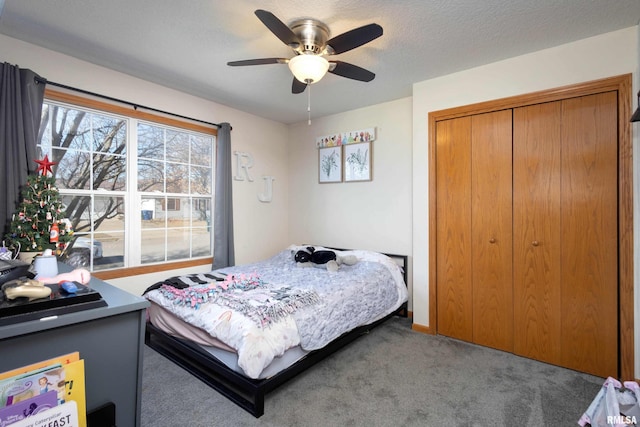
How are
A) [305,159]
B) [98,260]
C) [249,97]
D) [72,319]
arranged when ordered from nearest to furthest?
[72,319]
[98,260]
[249,97]
[305,159]

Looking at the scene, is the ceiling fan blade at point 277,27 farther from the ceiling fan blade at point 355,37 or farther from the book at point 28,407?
the book at point 28,407

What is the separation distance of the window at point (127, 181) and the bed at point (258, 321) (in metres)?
0.80

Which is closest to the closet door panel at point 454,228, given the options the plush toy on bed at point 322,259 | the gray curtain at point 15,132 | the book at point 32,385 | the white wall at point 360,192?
the white wall at point 360,192

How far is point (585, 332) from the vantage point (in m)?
2.37

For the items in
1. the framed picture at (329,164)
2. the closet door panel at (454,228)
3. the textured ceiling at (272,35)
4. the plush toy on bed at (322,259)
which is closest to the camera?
the textured ceiling at (272,35)

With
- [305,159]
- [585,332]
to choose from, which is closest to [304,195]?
[305,159]

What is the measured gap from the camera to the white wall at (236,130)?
2.55 metres

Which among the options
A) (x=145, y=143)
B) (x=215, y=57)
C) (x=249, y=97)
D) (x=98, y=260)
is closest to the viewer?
(x=215, y=57)

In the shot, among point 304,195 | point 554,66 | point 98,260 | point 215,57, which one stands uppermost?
point 215,57

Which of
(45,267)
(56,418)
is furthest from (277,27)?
(56,418)

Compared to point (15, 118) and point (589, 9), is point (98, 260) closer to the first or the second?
point (15, 118)

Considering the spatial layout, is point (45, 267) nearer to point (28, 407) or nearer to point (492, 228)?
point (28, 407)

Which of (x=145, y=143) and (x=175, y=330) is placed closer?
(x=175, y=330)

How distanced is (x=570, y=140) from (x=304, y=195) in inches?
125
